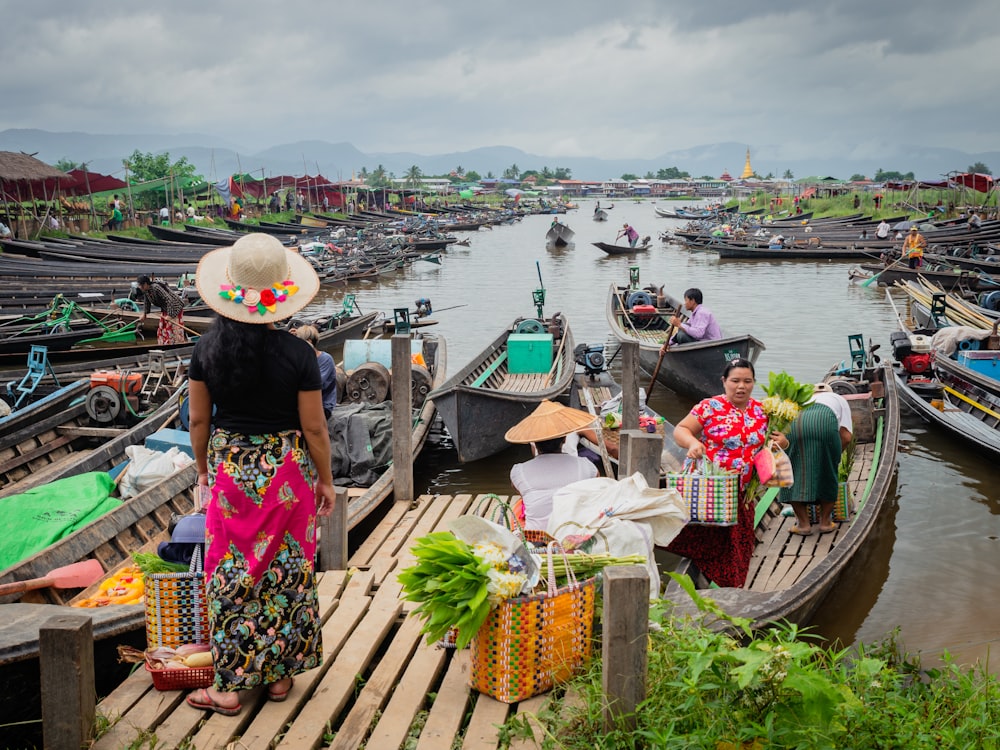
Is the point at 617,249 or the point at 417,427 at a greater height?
the point at 617,249

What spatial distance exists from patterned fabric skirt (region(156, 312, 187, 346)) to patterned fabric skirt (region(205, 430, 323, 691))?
32.8 feet

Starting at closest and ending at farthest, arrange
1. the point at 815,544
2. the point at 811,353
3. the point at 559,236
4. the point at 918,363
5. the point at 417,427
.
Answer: the point at 815,544
the point at 417,427
the point at 918,363
the point at 811,353
the point at 559,236

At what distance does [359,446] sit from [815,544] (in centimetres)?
414

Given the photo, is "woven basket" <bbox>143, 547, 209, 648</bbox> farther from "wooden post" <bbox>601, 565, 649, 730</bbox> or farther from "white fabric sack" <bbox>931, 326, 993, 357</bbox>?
"white fabric sack" <bbox>931, 326, 993, 357</bbox>

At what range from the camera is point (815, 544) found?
18.2 feet

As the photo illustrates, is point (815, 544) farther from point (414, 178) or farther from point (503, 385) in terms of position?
point (414, 178)

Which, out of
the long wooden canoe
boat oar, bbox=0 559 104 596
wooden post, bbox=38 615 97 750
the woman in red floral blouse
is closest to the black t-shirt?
wooden post, bbox=38 615 97 750

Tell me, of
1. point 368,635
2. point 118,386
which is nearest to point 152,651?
point 368,635

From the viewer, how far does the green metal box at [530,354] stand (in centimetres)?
1117

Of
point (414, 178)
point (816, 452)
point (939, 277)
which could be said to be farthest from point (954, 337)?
point (414, 178)

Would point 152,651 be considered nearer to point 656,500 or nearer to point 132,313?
point 656,500

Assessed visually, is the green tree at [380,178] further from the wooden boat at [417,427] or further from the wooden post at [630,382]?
the wooden post at [630,382]

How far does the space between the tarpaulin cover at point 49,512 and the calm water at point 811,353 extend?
371 centimetres

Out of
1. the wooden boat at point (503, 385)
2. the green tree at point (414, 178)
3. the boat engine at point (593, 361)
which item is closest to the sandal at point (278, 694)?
the wooden boat at point (503, 385)
